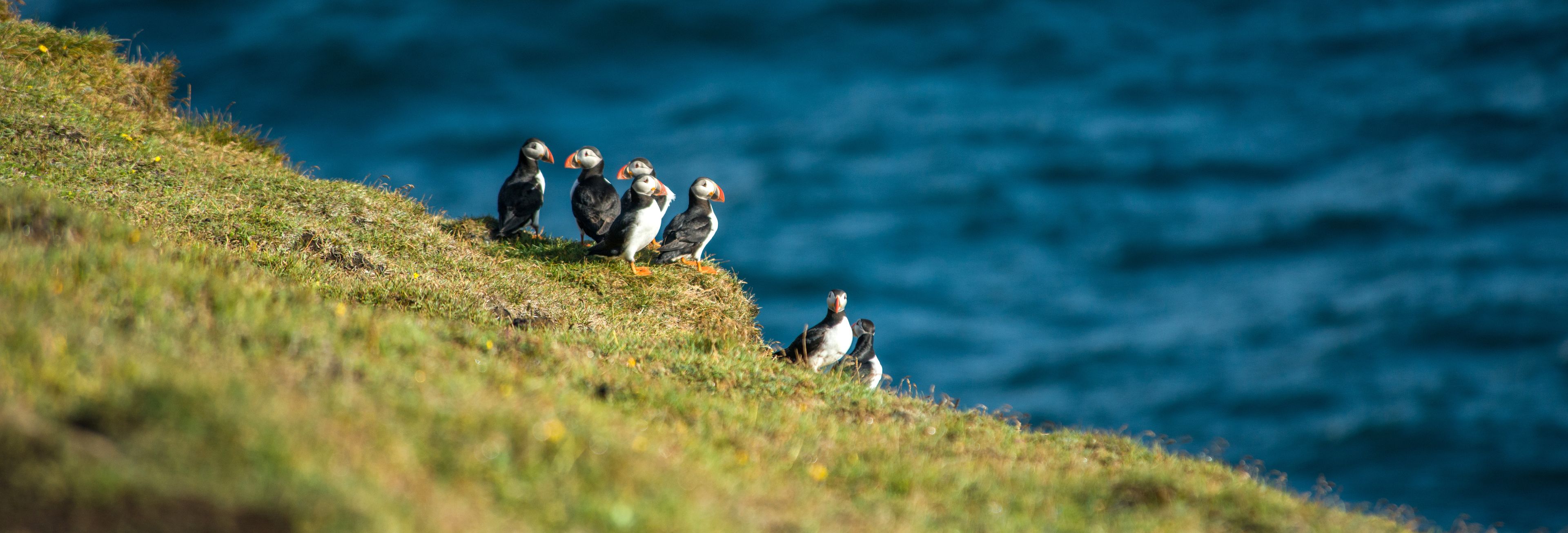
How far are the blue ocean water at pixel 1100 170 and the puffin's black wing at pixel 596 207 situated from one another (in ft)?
141

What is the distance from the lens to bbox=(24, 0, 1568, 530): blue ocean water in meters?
55.8

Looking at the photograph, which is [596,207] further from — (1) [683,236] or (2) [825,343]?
(2) [825,343]

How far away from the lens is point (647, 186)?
1165 cm

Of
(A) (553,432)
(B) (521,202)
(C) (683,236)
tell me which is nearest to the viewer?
(A) (553,432)

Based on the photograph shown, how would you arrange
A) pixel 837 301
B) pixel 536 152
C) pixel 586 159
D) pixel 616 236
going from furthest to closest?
pixel 536 152
pixel 586 159
pixel 616 236
pixel 837 301

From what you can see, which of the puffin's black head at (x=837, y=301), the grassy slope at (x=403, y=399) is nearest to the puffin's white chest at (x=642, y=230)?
the grassy slope at (x=403, y=399)

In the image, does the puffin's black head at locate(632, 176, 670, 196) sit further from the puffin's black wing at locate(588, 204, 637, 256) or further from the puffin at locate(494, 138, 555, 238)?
the puffin at locate(494, 138, 555, 238)

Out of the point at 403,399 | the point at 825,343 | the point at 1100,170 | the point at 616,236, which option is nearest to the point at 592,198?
the point at 616,236

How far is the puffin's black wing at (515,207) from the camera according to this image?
12031 mm

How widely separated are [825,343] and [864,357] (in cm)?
72

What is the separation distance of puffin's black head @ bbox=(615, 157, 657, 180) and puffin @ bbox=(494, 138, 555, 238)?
32.0 inches

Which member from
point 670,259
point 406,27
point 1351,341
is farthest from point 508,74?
point 670,259

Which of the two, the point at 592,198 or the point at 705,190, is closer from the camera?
the point at 705,190

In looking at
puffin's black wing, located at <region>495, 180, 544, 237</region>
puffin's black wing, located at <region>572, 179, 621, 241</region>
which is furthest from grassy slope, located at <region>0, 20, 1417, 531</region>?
puffin's black wing, located at <region>572, 179, 621, 241</region>
